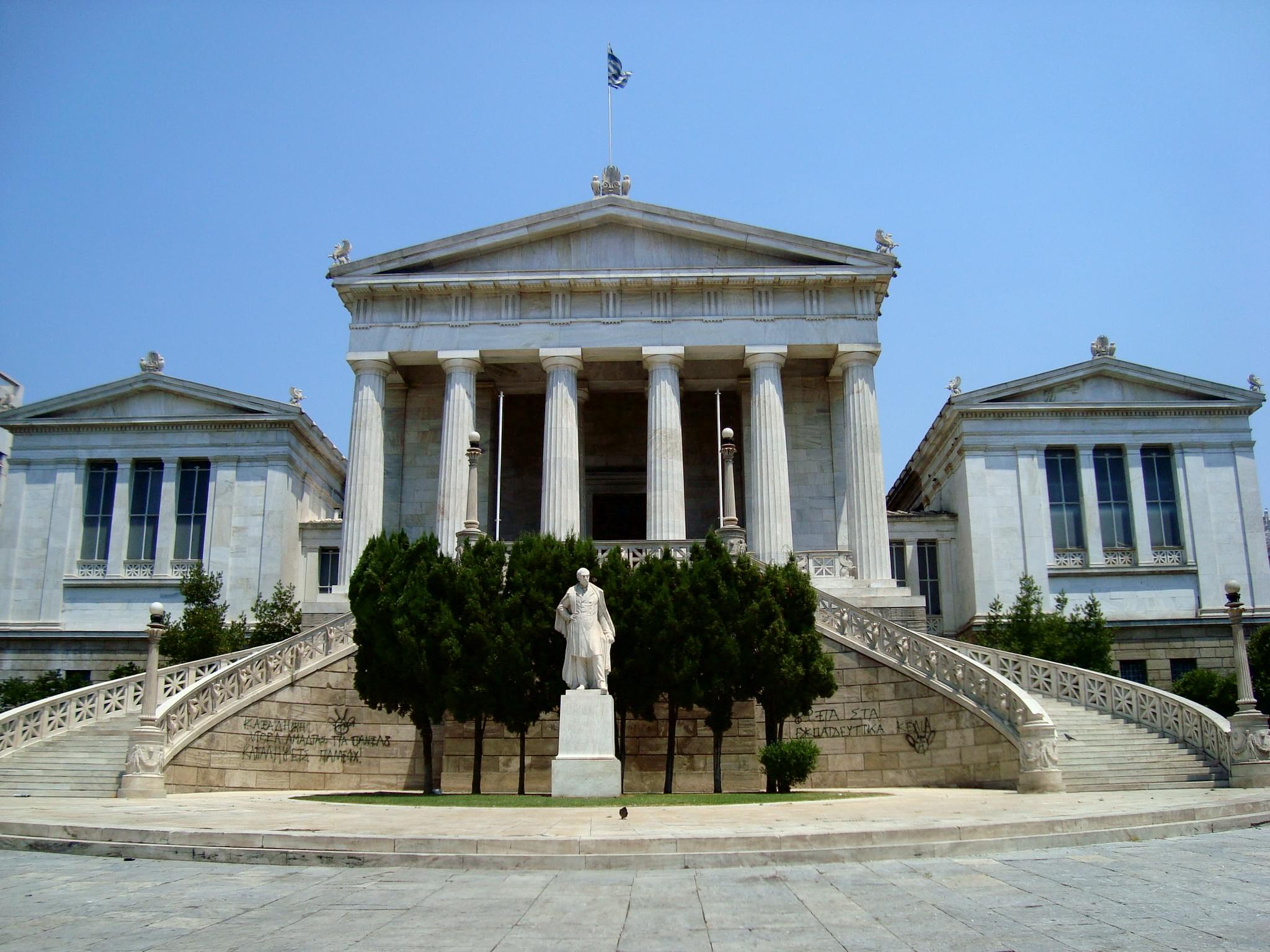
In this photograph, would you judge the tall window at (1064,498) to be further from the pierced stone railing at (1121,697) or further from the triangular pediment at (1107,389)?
the pierced stone railing at (1121,697)

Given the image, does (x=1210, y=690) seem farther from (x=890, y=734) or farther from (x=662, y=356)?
(x=662, y=356)

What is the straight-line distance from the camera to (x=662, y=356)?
39.6m

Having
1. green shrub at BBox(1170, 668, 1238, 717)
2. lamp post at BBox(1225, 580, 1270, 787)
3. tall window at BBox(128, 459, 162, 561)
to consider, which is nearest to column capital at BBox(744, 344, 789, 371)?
green shrub at BBox(1170, 668, 1238, 717)

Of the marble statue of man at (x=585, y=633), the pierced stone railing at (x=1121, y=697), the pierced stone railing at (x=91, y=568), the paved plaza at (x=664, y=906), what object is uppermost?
the pierced stone railing at (x=91, y=568)

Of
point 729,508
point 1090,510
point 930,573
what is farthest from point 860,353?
point 729,508

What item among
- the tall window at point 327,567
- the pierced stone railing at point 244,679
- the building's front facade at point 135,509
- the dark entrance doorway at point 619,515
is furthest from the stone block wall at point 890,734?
the building's front facade at point 135,509

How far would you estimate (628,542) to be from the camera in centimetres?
3259

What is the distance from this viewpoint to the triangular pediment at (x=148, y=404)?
147 feet

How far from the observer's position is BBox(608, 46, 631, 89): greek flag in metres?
43.4

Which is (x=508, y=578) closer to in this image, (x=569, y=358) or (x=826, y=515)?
(x=569, y=358)

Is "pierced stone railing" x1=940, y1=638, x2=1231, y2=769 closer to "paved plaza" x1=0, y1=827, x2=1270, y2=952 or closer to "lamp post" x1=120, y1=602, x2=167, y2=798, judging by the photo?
"paved plaza" x1=0, y1=827, x2=1270, y2=952

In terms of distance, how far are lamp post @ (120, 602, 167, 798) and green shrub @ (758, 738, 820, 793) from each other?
12.4 metres

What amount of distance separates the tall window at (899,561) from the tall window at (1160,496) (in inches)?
359

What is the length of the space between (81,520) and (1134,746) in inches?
1507
